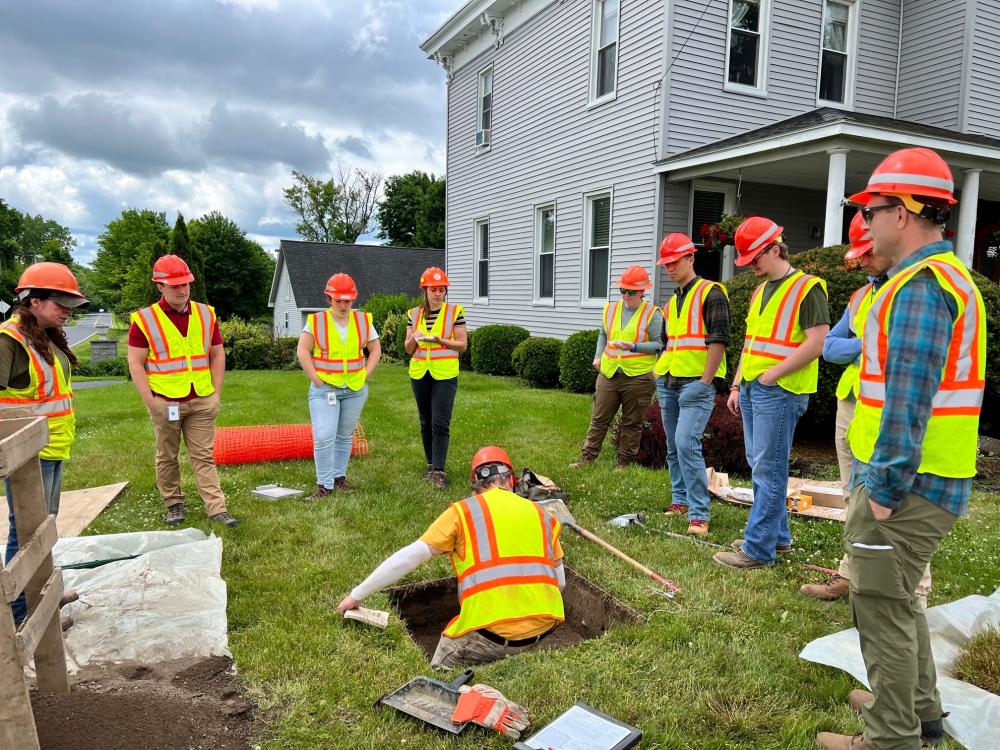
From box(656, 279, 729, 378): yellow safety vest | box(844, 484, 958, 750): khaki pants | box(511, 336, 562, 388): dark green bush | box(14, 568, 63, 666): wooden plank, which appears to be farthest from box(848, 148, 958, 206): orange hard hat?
box(511, 336, 562, 388): dark green bush

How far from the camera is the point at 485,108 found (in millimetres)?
16625

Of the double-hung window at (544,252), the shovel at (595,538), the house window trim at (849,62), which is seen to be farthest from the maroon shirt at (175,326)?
the house window trim at (849,62)

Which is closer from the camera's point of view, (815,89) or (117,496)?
(117,496)

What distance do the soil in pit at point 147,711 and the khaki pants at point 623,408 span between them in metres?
4.57

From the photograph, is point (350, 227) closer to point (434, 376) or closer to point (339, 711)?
point (434, 376)

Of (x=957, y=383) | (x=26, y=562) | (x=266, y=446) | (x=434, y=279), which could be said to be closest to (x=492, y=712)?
(x=26, y=562)

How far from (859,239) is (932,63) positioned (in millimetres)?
11091

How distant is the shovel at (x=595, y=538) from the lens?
4155 millimetres

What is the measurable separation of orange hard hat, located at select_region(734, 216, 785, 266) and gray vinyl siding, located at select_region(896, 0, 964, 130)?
34.5 feet

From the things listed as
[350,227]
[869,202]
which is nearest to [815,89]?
[869,202]

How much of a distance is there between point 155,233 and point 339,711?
209 feet

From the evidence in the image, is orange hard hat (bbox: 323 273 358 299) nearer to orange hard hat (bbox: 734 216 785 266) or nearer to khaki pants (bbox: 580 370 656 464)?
khaki pants (bbox: 580 370 656 464)

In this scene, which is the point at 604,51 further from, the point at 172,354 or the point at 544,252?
the point at 172,354

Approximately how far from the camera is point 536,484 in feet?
20.1
